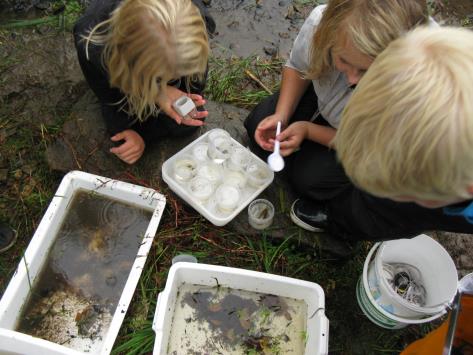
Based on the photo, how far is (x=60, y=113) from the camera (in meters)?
2.17

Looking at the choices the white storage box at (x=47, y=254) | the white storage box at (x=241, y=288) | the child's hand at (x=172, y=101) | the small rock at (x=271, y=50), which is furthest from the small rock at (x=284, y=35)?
the white storage box at (x=241, y=288)

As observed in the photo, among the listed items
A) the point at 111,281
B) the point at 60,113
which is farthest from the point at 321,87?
the point at 60,113

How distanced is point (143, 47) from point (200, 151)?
0.71 m

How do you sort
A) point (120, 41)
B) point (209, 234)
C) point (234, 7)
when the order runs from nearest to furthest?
point (120, 41) < point (209, 234) < point (234, 7)

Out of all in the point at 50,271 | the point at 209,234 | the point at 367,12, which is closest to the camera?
the point at 367,12

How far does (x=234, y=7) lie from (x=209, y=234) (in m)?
1.58

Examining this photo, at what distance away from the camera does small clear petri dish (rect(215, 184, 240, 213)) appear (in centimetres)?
180

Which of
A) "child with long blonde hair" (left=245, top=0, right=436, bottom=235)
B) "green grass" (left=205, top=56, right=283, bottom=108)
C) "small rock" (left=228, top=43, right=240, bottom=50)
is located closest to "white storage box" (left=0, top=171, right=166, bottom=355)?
"child with long blonde hair" (left=245, top=0, right=436, bottom=235)

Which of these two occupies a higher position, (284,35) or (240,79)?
(284,35)

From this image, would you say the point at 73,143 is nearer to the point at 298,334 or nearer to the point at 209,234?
the point at 209,234

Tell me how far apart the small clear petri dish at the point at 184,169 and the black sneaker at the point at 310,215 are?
506mm

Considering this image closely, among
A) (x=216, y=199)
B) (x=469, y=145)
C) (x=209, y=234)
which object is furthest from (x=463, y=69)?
(x=209, y=234)

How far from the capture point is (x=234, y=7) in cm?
264

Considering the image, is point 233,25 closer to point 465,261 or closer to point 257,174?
point 257,174
